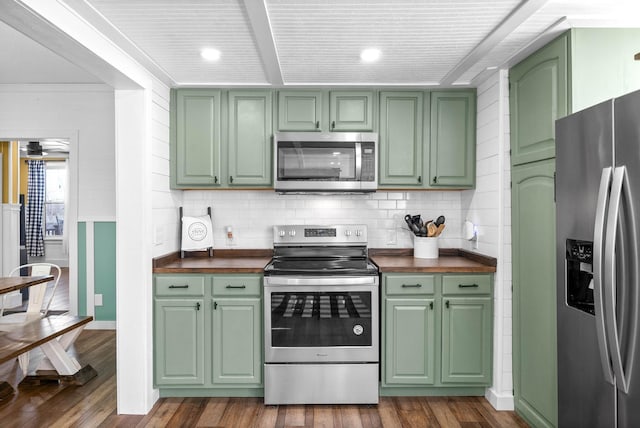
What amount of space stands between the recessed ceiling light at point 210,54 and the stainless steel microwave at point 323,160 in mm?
749

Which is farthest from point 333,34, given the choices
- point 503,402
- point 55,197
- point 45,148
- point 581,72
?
point 55,197

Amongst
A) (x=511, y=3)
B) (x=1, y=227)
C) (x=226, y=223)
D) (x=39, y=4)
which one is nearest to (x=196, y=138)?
(x=226, y=223)

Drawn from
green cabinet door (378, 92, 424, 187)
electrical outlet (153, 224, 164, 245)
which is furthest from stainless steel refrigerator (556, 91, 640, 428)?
electrical outlet (153, 224, 164, 245)

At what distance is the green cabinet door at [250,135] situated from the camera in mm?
3266

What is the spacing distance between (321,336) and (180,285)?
1.04m

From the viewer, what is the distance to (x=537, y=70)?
2.46m

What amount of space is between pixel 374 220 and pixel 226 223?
4.17 ft

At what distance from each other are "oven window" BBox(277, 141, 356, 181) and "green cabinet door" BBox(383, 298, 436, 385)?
1.03 m

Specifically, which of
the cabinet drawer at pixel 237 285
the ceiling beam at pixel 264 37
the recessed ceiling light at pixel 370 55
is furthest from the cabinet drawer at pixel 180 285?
the recessed ceiling light at pixel 370 55

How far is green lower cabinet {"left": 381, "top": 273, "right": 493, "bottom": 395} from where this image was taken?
292 cm

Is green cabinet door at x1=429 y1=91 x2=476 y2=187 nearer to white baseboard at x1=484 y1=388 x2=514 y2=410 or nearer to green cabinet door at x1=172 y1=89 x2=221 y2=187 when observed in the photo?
white baseboard at x1=484 y1=388 x2=514 y2=410

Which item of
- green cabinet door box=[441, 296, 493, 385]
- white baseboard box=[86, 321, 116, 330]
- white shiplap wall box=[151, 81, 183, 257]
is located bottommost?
white baseboard box=[86, 321, 116, 330]

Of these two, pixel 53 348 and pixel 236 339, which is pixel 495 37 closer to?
pixel 236 339

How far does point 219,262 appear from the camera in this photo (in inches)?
125
